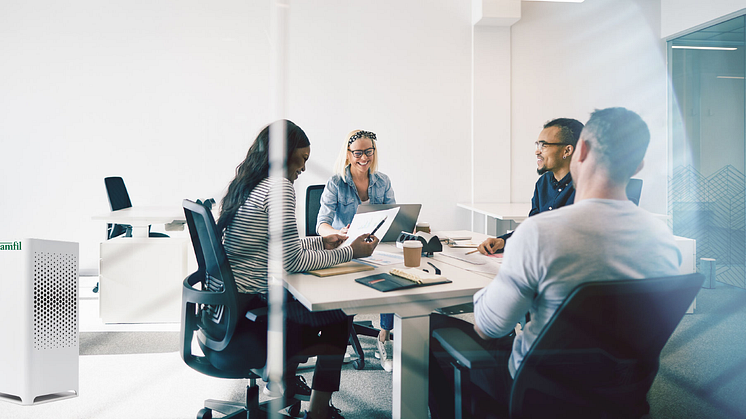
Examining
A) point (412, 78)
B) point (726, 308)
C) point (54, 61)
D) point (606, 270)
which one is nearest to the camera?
point (606, 270)

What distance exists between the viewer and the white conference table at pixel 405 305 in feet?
3.89

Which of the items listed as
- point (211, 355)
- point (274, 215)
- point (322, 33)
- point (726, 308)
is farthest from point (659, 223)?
point (322, 33)

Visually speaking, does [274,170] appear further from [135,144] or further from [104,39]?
[104,39]

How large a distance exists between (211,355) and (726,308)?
3.60 meters

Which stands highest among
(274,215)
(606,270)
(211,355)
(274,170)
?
(274,170)

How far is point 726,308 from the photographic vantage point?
10.4 ft

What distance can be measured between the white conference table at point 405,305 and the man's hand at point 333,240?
0.34m

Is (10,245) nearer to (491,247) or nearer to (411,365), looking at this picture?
(411,365)

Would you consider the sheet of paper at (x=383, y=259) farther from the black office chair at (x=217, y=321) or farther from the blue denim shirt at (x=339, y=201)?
the blue denim shirt at (x=339, y=201)

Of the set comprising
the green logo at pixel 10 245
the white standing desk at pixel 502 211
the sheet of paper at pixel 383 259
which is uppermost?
the white standing desk at pixel 502 211

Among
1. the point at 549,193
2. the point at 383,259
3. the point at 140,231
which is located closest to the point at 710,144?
the point at 549,193

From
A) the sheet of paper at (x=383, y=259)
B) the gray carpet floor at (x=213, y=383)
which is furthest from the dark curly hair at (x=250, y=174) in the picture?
the gray carpet floor at (x=213, y=383)

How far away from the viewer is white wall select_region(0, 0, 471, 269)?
3979mm

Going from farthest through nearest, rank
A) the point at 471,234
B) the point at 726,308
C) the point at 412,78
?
the point at 412,78, the point at 726,308, the point at 471,234
